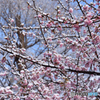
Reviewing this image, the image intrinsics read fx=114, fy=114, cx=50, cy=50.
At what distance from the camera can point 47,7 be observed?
18.9ft

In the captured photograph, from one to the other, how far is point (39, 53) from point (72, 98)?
348 cm

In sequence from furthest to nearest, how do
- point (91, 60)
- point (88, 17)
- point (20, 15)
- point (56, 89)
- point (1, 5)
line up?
point (20, 15) < point (1, 5) < point (56, 89) < point (91, 60) < point (88, 17)

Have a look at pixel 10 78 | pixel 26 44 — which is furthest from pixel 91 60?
pixel 26 44

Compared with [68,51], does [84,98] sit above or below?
below

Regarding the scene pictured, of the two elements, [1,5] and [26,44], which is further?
[26,44]

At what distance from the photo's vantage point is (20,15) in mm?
5449

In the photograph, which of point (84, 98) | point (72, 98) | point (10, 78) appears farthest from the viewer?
point (10, 78)

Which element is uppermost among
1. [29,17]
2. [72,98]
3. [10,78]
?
[29,17]

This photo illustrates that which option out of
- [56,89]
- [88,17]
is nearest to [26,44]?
[56,89]

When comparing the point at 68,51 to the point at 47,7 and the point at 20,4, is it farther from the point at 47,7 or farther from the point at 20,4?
the point at 20,4

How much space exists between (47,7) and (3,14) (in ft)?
7.02

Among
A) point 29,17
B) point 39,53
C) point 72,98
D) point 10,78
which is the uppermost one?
point 29,17

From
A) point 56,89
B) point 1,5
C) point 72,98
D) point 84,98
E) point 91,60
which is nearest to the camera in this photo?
point 91,60

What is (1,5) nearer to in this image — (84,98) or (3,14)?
(3,14)
